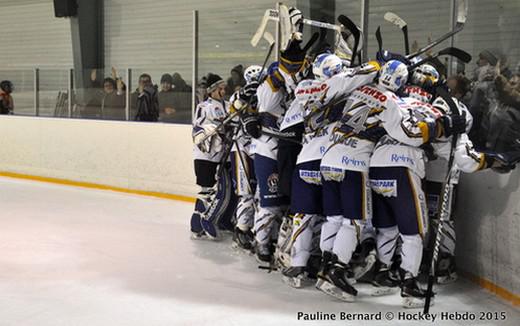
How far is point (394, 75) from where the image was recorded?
2.89 m

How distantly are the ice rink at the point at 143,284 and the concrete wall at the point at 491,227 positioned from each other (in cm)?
11

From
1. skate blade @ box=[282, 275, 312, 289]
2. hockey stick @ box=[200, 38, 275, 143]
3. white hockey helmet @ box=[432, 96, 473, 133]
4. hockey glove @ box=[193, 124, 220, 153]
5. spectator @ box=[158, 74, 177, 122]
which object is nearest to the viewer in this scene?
white hockey helmet @ box=[432, 96, 473, 133]

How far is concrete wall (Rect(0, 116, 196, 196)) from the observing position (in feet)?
20.2

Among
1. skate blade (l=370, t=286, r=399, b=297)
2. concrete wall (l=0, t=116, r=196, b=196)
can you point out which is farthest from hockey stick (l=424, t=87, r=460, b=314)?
concrete wall (l=0, t=116, r=196, b=196)

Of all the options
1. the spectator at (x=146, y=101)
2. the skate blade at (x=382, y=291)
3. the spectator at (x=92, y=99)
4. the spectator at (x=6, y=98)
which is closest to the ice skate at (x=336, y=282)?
the skate blade at (x=382, y=291)

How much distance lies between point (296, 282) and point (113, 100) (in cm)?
410

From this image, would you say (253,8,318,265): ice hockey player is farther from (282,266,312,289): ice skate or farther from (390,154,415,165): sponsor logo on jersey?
(390,154,415,165): sponsor logo on jersey

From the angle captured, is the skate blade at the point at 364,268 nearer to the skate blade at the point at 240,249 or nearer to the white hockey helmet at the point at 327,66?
the skate blade at the point at 240,249

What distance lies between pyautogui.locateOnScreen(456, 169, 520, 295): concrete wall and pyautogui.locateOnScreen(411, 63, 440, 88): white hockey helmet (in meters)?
0.53

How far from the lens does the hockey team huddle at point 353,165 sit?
9.66 feet

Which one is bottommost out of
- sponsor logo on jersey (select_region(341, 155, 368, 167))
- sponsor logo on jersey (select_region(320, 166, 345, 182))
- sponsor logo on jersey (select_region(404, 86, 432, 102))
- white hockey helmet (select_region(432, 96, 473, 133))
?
sponsor logo on jersey (select_region(320, 166, 345, 182))

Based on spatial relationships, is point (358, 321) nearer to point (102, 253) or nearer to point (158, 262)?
point (158, 262)

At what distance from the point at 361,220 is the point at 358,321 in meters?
0.51

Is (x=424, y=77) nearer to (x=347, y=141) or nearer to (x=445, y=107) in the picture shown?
(x=445, y=107)
